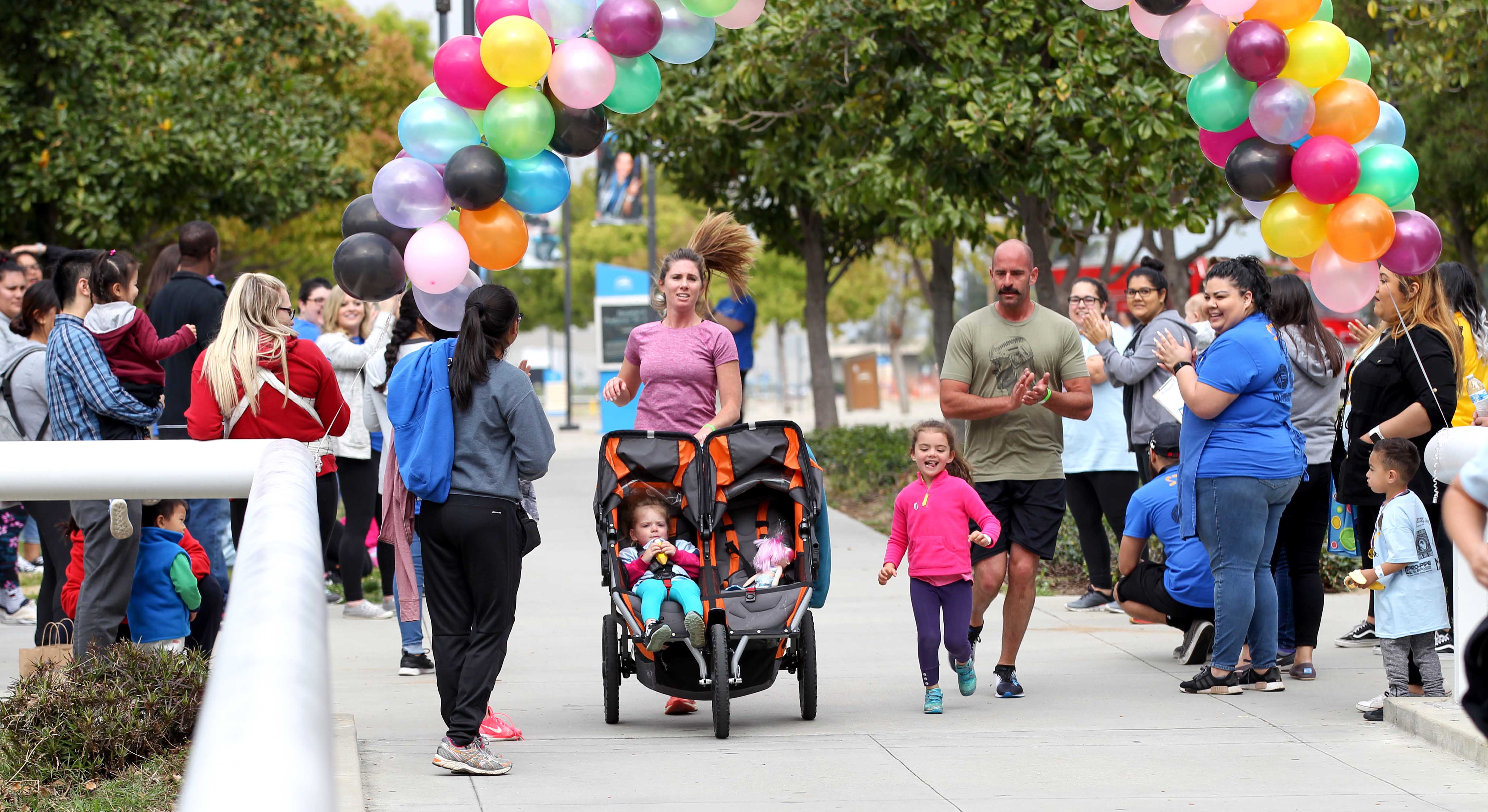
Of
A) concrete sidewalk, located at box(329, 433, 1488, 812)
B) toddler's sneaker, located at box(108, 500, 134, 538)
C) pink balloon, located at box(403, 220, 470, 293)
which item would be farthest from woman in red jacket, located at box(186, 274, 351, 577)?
concrete sidewalk, located at box(329, 433, 1488, 812)

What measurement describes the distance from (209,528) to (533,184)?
282cm

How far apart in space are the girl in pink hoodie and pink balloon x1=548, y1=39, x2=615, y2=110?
1961mm

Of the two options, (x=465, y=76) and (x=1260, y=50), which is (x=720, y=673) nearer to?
(x=465, y=76)

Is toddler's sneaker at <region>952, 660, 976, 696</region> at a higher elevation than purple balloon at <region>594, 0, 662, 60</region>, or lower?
lower

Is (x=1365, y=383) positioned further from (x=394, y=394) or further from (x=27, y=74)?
(x=27, y=74)

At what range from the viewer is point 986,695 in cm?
672

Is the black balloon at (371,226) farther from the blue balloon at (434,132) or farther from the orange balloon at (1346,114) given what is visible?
the orange balloon at (1346,114)

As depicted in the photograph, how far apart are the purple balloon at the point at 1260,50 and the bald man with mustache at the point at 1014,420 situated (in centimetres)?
122

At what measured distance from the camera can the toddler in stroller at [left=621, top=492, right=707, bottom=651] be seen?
5754 mm

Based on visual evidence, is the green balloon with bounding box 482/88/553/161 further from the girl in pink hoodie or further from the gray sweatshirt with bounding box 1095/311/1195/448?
the gray sweatshirt with bounding box 1095/311/1195/448

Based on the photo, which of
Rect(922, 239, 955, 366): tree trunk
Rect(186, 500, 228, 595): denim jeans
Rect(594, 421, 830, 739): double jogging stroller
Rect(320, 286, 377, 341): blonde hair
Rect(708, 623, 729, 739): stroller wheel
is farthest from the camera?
Rect(922, 239, 955, 366): tree trunk

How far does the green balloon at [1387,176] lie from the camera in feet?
21.0

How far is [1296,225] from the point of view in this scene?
6566 mm

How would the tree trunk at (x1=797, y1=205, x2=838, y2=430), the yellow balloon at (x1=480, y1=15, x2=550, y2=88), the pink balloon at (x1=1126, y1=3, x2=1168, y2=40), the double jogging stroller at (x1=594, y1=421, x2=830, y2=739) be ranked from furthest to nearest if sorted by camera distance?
the tree trunk at (x1=797, y1=205, x2=838, y2=430), the pink balloon at (x1=1126, y1=3, x2=1168, y2=40), the yellow balloon at (x1=480, y1=15, x2=550, y2=88), the double jogging stroller at (x1=594, y1=421, x2=830, y2=739)
